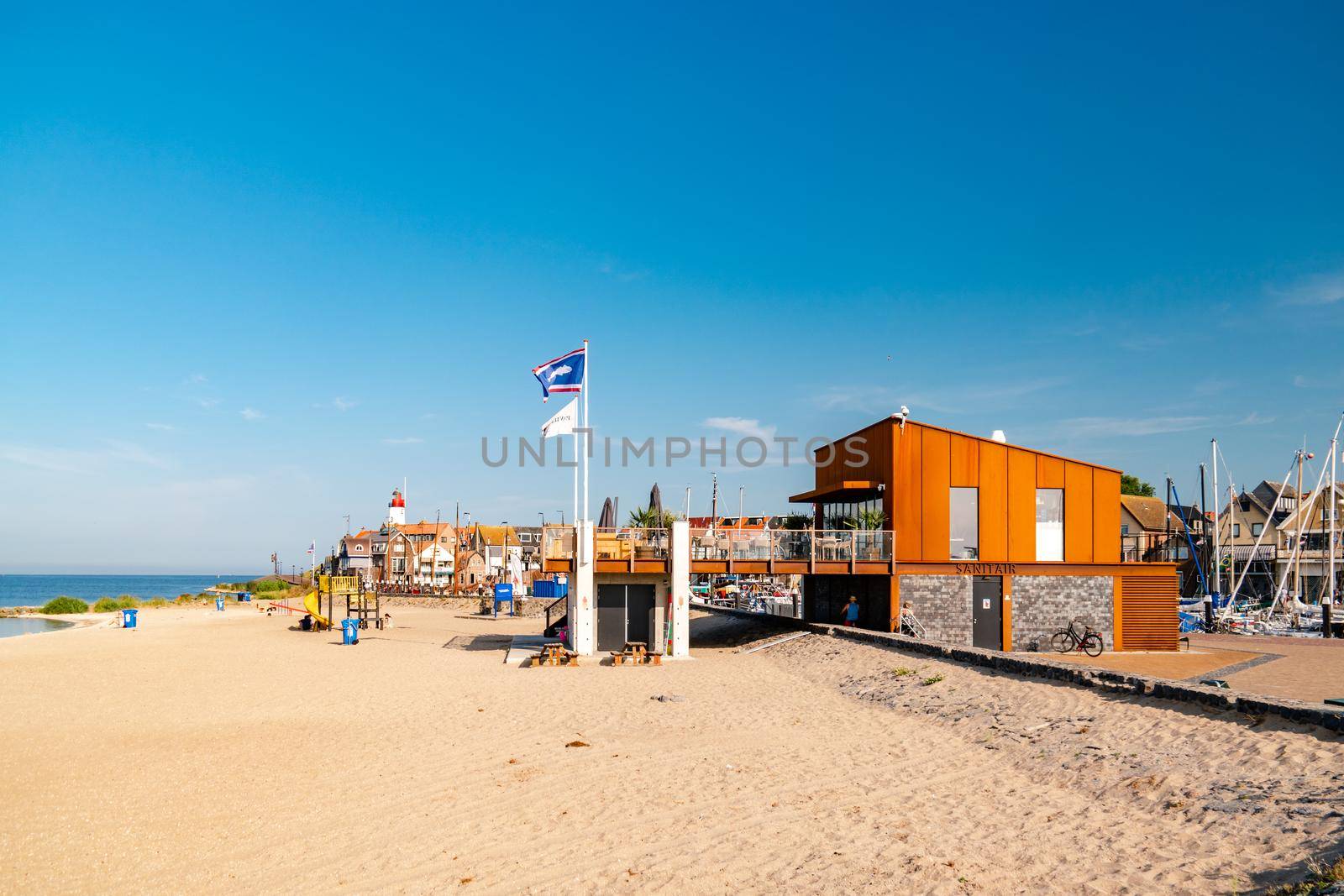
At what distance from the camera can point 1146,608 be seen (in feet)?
96.1

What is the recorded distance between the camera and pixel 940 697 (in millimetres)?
17031

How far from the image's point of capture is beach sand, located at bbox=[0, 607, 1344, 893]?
28.1ft

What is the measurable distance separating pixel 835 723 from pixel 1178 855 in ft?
26.5

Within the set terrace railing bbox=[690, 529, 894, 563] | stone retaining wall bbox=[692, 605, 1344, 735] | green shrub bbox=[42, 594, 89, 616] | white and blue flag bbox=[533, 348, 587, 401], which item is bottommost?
green shrub bbox=[42, 594, 89, 616]

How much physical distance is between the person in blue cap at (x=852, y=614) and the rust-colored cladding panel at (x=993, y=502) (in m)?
4.53

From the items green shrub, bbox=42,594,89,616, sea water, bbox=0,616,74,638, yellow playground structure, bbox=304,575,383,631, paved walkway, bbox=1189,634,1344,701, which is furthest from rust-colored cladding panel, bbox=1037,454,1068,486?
green shrub, bbox=42,594,89,616

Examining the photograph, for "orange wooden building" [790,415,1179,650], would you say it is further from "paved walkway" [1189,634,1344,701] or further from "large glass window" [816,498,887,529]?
"paved walkway" [1189,634,1344,701]

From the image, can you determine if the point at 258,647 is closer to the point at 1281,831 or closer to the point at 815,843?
the point at 815,843

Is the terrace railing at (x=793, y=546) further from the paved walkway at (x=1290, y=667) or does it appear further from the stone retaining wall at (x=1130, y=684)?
the paved walkway at (x=1290, y=667)

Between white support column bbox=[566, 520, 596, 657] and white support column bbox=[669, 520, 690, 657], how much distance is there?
2.55 metres

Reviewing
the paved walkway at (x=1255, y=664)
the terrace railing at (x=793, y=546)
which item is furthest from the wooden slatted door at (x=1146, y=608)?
the terrace railing at (x=793, y=546)

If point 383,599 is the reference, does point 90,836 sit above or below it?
above

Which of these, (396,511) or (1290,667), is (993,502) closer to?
(1290,667)

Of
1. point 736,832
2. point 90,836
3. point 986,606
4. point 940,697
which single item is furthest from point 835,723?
point 986,606
